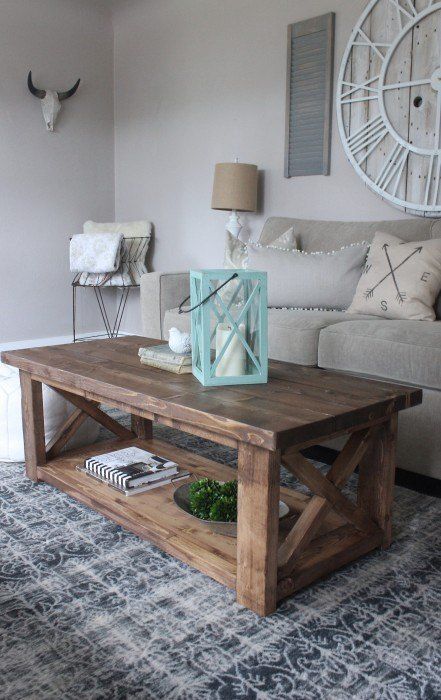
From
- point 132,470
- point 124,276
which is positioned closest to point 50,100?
point 124,276

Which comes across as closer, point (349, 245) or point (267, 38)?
point (349, 245)

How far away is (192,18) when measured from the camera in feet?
14.2

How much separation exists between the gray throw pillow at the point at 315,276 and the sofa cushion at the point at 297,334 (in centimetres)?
21

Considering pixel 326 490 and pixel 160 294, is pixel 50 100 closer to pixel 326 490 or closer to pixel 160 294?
pixel 160 294

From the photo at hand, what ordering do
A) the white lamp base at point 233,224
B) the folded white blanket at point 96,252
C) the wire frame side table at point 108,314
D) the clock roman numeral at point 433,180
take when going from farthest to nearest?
the wire frame side table at point 108,314 → the folded white blanket at point 96,252 → the white lamp base at point 233,224 → the clock roman numeral at point 433,180

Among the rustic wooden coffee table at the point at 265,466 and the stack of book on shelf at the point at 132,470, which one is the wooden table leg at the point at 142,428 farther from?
the rustic wooden coffee table at the point at 265,466

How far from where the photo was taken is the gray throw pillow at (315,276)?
2.91 metres

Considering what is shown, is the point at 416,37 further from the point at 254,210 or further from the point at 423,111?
the point at 254,210

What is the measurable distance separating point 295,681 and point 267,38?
12.0 ft

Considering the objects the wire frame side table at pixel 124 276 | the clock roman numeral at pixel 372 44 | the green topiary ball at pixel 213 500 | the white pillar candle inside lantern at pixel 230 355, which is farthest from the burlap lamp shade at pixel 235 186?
the green topiary ball at pixel 213 500

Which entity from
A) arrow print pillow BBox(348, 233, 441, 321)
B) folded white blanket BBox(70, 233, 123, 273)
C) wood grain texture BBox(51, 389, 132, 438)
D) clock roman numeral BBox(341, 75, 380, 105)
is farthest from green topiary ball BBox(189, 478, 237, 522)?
folded white blanket BBox(70, 233, 123, 273)

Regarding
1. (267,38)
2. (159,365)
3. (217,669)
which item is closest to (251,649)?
(217,669)

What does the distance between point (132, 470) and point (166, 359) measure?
378 mm

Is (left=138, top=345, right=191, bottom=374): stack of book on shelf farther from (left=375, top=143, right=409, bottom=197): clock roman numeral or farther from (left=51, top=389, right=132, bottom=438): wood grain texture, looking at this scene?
(left=375, top=143, right=409, bottom=197): clock roman numeral
